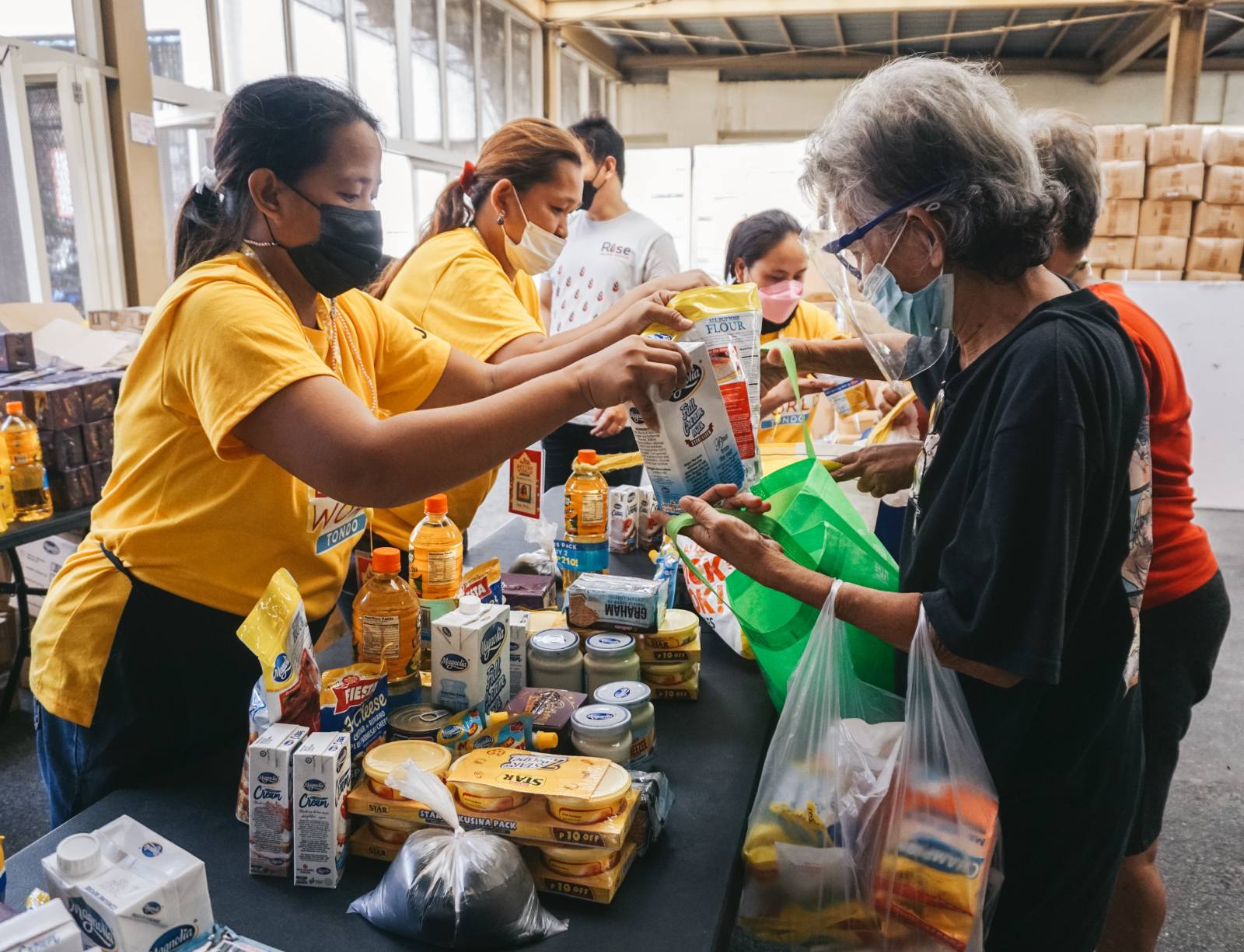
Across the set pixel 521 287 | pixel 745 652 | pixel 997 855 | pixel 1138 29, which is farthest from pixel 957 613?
pixel 1138 29

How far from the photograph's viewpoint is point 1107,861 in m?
1.26

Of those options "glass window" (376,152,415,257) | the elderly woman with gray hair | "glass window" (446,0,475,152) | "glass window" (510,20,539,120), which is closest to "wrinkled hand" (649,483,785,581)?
the elderly woman with gray hair

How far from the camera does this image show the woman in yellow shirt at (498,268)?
187 cm

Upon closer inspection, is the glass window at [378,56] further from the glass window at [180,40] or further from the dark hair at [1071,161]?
the dark hair at [1071,161]

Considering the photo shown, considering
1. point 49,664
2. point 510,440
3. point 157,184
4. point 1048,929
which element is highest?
point 157,184

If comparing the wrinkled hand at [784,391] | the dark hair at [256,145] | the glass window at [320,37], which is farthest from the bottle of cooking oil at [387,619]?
the glass window at [320,37]

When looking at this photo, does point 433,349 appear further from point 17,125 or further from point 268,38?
point 268,38

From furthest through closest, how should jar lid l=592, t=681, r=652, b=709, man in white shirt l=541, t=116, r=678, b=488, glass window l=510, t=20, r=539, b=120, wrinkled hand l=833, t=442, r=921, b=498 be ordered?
1. glass window l=510, t=20, r=539, b=120
2. man in white shirt l=541, t=116, r=678, b=488
3. wrinkled hand l=833, t=442, r=921, b=498
4. jar lid l=592, t=681, r=652, b=709

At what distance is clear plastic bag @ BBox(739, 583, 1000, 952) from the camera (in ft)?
3.59

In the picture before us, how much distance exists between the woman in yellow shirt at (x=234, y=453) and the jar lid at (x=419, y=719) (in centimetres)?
24

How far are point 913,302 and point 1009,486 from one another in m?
0.35

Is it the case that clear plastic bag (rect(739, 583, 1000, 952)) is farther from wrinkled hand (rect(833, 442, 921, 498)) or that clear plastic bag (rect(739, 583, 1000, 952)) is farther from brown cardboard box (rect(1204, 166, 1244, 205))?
brown cardboard box (rect(1204, 166, 1244, 205))

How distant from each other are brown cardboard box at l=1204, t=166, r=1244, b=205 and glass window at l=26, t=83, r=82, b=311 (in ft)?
22.6

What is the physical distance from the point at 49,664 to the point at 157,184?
4.20 meters
